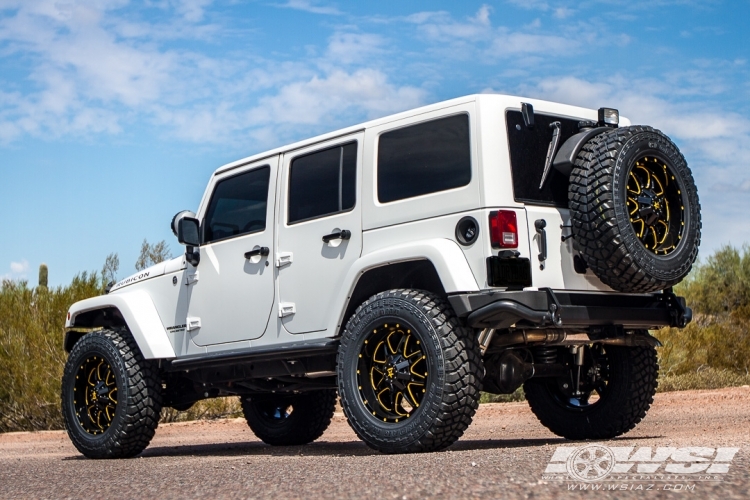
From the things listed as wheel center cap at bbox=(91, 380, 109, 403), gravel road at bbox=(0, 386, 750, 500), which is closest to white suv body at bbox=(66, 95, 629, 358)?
wheel center cap at bbox=(91, 380, 109, 403)

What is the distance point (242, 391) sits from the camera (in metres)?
8.99

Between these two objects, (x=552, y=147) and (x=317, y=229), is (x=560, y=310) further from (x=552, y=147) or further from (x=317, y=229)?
(x=317, y=229)

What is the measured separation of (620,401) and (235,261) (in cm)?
321

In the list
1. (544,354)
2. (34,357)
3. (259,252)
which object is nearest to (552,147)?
(544,354)

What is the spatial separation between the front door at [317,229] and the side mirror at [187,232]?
1.02m

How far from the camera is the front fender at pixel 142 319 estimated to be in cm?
875

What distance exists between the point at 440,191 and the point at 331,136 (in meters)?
1.32

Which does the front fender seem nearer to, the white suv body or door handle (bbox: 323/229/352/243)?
the white suv body

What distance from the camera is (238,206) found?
28.2 ft

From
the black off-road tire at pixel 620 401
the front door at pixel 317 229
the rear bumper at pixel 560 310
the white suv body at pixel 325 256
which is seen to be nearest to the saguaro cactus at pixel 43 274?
the white suv body at pixel 325 256

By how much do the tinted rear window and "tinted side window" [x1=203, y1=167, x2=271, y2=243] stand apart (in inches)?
90.8

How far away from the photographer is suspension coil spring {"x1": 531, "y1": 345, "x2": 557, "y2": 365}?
7395mm

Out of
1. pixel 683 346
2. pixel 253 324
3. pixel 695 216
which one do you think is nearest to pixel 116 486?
pixel 253 324

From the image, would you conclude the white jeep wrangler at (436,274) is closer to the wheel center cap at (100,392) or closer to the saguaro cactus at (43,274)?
the wheel center cap at (100,392)
